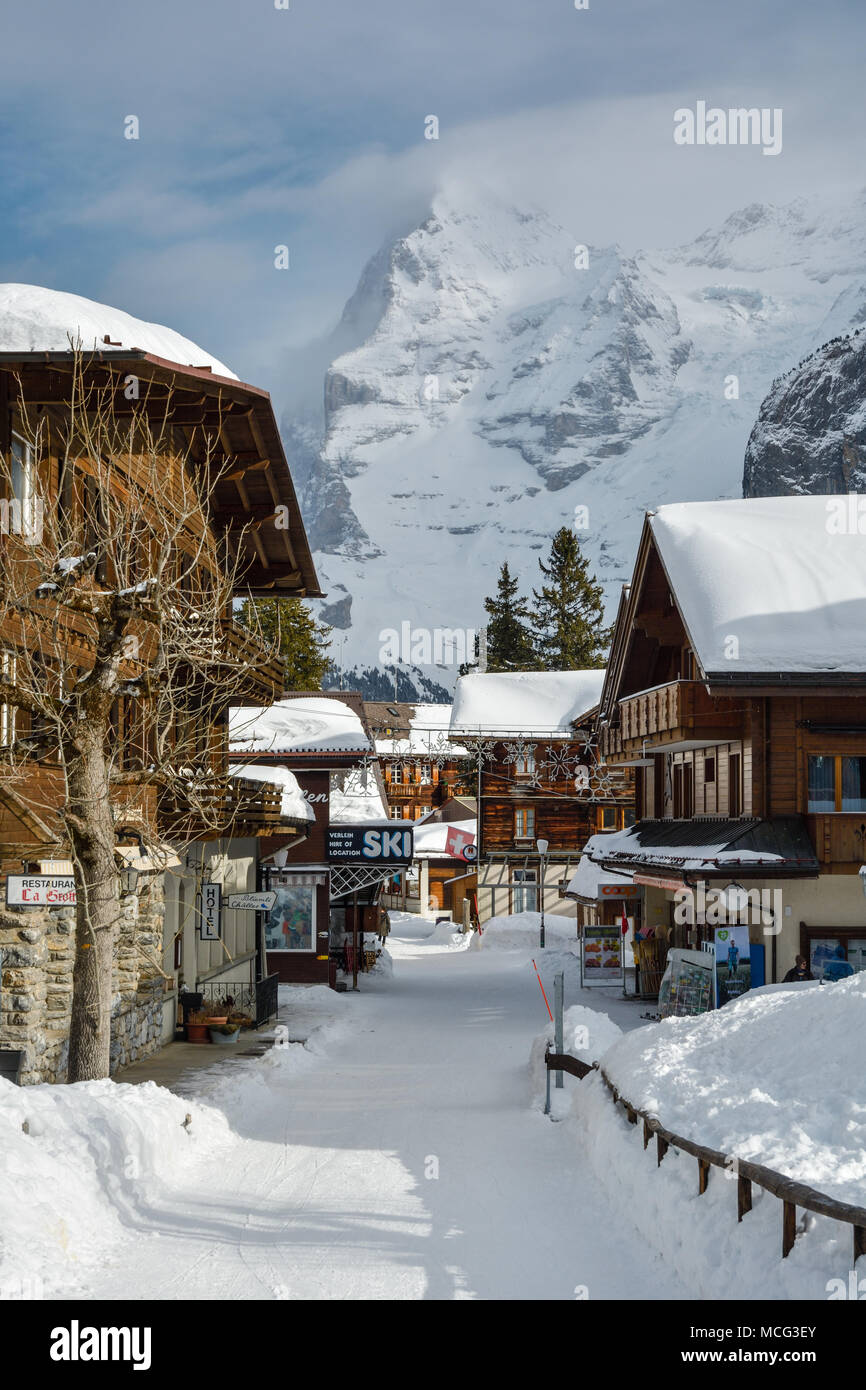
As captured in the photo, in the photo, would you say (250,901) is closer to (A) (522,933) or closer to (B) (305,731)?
(B) (305,731)

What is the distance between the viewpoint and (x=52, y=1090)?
1270 cm

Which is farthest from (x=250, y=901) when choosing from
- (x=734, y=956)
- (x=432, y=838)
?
(x=432, y=838)

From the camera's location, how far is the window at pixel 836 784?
86.0 feet

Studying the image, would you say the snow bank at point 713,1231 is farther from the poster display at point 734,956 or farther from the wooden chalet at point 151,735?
the poster display at point 734,956

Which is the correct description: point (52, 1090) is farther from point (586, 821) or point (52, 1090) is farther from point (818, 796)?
point (586, 821)

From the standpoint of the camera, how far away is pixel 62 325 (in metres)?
17.5

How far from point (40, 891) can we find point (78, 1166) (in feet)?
11.3

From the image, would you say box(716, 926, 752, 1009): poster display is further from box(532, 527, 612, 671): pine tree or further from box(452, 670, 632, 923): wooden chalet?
box(532, 527, 612, 671): pine tree

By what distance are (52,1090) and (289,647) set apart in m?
50.4

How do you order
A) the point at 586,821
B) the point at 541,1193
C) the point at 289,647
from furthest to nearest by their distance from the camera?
the point at 289,647 < the point at 586,821 < the point at 541,1193

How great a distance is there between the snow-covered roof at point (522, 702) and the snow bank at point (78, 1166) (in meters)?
44.3

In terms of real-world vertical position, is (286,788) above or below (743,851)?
above

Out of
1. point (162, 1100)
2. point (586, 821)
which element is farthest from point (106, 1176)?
point (586, 821)

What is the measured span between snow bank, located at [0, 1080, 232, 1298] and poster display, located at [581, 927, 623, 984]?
18662mm
